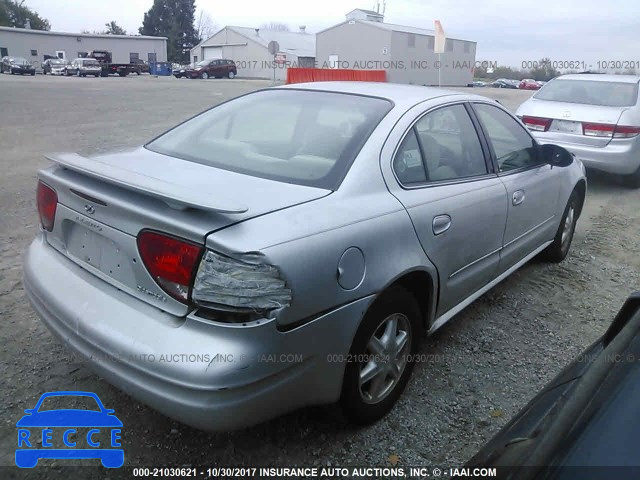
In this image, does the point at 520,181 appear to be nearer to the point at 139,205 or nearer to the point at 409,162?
the point at 409,162

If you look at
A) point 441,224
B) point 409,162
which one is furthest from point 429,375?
point 409,162

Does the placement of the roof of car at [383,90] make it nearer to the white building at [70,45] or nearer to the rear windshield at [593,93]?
the rear windshield at [593,93]

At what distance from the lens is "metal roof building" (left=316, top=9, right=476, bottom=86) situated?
1766 inches

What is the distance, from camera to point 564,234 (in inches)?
186

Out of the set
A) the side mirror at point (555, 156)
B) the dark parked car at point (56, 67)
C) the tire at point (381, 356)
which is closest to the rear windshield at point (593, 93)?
the side mirror at point (555, 156)

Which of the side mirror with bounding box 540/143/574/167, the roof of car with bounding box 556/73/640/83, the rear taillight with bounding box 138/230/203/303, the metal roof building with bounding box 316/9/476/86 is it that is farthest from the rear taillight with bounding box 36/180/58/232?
the metal roof building with bounding box 316/9/476/86

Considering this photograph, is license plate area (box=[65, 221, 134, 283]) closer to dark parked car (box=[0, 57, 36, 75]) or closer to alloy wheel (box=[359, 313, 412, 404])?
alloy wheel (box=[359, 313, 412, 404])

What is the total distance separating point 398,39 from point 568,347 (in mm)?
45626

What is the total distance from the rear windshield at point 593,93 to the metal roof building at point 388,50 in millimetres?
36316

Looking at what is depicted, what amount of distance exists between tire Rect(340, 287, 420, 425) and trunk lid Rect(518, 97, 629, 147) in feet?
18.1

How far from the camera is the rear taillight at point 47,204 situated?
2.53 metres

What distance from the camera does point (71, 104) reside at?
16.6 metres

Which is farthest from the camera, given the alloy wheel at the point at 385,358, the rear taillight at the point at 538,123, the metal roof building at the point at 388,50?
the metal roof building at the point at 388,50

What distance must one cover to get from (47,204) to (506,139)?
9.41 ft
